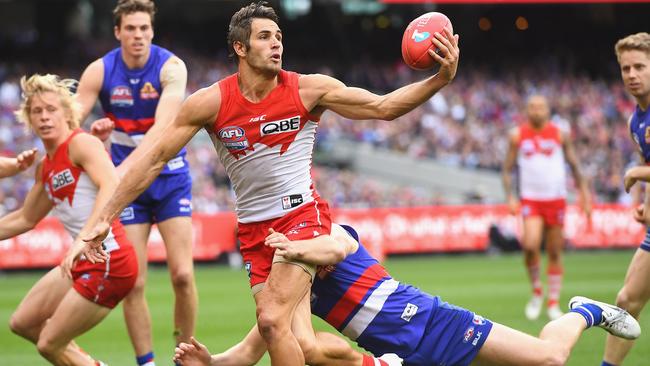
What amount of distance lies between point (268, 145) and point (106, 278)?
1.89 m

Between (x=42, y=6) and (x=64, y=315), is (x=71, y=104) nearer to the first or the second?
(x=64, y=315)

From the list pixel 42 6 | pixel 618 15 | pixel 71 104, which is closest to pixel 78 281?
pixel 71 104

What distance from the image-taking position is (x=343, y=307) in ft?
23.1

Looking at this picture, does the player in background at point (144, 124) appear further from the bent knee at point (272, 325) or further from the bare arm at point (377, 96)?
the bent knee at point (272, 325)

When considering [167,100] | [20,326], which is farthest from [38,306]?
[167,100]

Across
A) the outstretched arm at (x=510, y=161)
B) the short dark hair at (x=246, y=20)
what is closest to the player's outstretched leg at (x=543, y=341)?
the short dark hair at (x=246, y=20)

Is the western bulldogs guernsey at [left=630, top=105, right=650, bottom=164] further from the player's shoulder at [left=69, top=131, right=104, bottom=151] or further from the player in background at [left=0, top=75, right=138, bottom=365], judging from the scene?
the player's shoulder at [left=69, top=131, right=104, bottom=151]

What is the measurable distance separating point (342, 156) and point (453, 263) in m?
8.77

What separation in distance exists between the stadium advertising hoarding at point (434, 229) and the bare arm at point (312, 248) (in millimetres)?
16816

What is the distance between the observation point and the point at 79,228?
8258 millimetres

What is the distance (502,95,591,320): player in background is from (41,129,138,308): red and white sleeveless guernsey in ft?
23.4

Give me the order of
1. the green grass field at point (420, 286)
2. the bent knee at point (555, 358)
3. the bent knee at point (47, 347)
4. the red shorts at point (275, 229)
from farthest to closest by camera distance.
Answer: the green grass field at point (420, 286) → the bent knee at point (47, 347) → the bent knee at point (555, 358) → the red shorts at point (275, 229)

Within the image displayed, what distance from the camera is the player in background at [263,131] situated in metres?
6.96

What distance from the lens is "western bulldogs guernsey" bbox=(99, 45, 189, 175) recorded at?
9.20 metres
